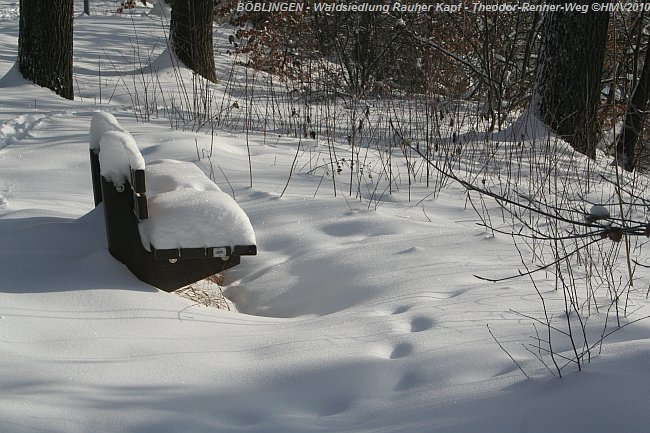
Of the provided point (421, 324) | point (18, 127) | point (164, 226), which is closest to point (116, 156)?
point (164, 226)

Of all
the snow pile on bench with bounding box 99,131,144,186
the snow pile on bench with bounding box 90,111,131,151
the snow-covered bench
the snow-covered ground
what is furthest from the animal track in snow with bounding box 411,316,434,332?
the snow pile on bench with bounding box 90,111,131,151

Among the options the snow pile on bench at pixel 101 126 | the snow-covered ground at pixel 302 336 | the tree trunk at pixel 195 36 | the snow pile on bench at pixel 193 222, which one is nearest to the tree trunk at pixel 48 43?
the tree trunk at pixel 195 36

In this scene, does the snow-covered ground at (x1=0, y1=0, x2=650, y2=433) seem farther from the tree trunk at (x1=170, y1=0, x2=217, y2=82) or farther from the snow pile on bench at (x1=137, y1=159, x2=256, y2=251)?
the tree trunk at (x1=170, y1=0, x2=217, y2=82)

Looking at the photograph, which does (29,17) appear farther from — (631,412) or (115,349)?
(631,412)

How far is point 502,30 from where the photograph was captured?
10.2 metres

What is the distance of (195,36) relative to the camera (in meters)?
9.84

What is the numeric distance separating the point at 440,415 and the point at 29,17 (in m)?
7.47

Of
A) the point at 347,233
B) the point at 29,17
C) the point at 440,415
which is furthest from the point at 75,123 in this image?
the point at 440,415

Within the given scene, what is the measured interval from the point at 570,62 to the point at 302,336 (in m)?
5.56

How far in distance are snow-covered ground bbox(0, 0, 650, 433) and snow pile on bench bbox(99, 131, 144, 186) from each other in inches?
14.7

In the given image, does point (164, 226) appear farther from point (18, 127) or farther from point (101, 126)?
point (18, 127)

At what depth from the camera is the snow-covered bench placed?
3.21 m

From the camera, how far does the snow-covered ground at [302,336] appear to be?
224 cm

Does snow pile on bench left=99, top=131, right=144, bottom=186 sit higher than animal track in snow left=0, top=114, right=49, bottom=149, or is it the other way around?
snow pile on bench left=99, top=131, right=144, bottom=186
